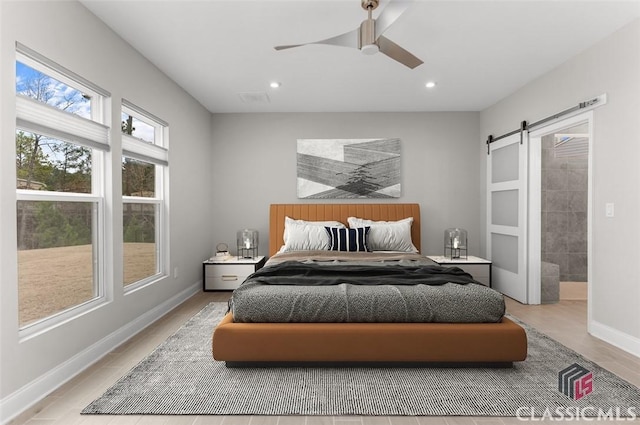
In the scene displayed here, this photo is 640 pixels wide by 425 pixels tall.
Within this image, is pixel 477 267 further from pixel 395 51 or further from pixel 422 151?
pixel 395 51

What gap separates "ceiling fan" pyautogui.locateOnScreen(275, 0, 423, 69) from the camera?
2189 millimetres

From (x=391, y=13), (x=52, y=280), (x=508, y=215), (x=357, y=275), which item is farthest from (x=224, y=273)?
(x=391, y=13)

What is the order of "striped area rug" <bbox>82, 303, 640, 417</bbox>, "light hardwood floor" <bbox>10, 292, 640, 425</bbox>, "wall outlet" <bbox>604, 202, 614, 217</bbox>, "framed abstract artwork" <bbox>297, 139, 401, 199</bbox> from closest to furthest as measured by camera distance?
"light hardwood floor" <bbox>10, 292, 640, 425</bbox> < "striped area rug" <bbox>82, 303, 640, 417</bbox> < "wall outlet" <bbox>604, 202, 614, 217</bbox> < "framed abstract artwork" <bbox>297, 139, 401, 199</bbox>

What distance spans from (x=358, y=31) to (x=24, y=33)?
1.94m

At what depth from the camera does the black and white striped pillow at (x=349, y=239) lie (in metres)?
4.65

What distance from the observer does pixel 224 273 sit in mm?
5027

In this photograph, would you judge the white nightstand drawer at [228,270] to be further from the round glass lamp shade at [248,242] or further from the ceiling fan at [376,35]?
the ceiling fan at [376,35]

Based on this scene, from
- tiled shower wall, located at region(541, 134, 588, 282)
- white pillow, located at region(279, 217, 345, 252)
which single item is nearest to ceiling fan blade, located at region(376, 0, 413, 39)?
white pillow, located at region(279, 217, 345, 252)

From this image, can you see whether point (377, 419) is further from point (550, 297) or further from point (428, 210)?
point (428, 210)

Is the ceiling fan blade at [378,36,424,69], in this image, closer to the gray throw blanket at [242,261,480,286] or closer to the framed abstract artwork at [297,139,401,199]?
the gray throw blanket at [242,261,480,286]

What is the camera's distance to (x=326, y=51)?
3.45m

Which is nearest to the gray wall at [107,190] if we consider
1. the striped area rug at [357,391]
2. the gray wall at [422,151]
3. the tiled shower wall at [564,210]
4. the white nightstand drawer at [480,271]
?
the striped area rug at [357,391]

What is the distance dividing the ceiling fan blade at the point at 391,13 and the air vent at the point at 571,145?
447 cm

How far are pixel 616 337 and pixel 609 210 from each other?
3.33ft
